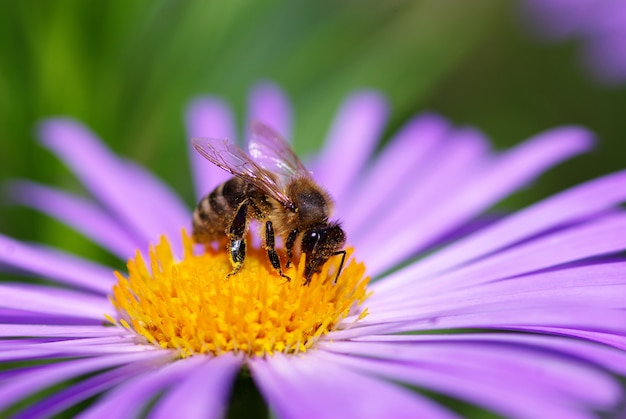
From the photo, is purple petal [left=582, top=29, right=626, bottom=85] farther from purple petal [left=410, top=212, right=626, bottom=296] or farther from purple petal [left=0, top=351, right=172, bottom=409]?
purple petal [left=0, top=351, right=172, bottom=409]

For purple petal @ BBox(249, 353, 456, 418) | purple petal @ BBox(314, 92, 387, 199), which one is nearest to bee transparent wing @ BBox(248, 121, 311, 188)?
purple petal @ BBox(314, 92, 387, 199)

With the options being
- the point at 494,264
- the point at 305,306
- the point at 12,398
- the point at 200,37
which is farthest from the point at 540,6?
the point at 12,398

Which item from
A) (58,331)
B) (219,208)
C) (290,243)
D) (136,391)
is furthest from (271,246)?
(136,391)

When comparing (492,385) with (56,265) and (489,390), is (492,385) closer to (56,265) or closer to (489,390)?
(489,390)

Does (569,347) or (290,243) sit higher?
(290,243)

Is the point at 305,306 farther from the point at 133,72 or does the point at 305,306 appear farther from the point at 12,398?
the point at 133,72

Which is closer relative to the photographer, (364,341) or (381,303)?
(364,341)
